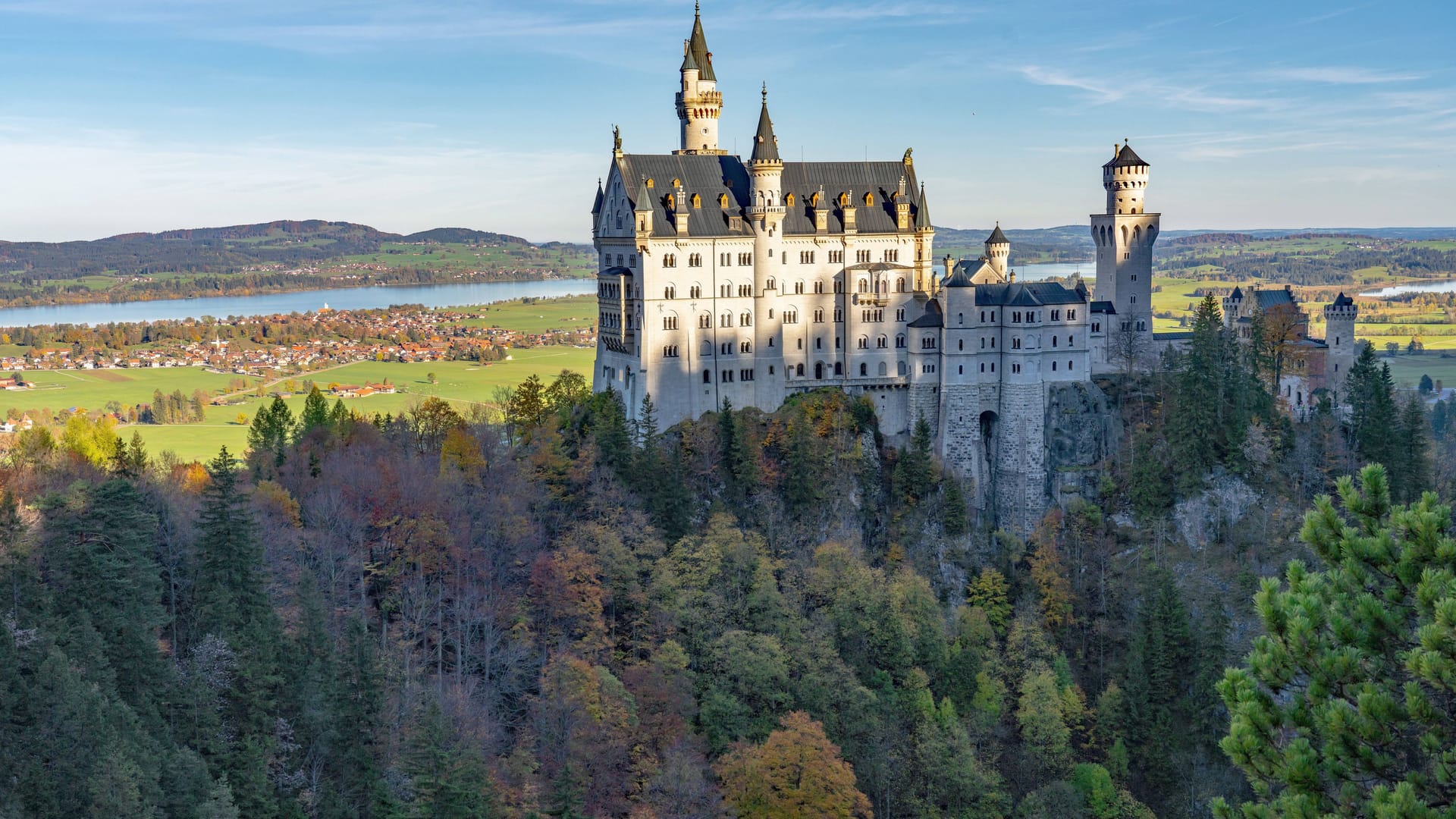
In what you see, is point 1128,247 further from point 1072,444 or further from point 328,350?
point 328,350

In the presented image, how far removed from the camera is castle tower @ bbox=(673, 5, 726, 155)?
82.7 metres

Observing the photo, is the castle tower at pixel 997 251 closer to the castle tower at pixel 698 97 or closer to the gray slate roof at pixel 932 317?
the gray slate roof at pixel 932 317

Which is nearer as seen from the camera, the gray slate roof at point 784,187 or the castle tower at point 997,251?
the gray slate roof at point 784,187

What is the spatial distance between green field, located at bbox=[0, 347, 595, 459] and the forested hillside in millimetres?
21922

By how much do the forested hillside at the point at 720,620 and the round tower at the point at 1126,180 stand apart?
1068cm

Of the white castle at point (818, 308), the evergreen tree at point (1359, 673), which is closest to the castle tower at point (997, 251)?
the white castle at point (818, 308)

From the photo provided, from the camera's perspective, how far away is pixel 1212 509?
77.4 m

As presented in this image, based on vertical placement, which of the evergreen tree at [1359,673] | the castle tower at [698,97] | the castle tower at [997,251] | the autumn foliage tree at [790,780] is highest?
the castle tower at [698,97]

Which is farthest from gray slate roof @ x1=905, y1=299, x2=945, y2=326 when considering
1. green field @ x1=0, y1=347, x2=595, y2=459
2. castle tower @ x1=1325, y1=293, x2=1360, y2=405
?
green field @ x1=0, y1=347, x2=595, y2=459

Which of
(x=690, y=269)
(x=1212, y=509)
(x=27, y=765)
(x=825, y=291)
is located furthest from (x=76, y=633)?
(x=1212, y=509)

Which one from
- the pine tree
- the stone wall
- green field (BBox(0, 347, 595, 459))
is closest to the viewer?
the pine tree

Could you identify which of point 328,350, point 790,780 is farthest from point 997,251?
point 328,350

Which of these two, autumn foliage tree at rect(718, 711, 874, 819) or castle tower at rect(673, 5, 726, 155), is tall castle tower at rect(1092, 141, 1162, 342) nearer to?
castle tower at rect(673, 5, 726, 155)

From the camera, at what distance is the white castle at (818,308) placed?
7594 centimetres
